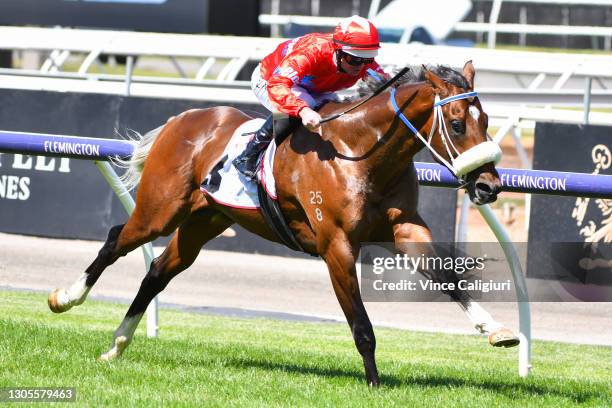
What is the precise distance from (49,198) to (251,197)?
22.4ft

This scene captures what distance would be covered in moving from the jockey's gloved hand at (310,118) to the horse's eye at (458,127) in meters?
0.72

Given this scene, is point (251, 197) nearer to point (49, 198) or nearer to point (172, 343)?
point (172, 343)

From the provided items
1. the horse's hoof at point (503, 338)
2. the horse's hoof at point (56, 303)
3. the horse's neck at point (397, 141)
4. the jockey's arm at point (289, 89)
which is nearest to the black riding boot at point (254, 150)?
the jockey's arm at point (289, 89)

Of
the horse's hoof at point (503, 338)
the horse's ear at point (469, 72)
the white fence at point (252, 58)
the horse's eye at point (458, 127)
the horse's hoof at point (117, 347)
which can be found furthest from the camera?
the white fence at point (252, 58)

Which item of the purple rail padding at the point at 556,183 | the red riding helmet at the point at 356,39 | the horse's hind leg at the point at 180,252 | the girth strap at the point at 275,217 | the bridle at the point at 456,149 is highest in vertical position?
the red riding helmet at the point at 356,39

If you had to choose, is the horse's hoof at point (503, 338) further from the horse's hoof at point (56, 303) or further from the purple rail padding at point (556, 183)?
the horse's hoof at point (56, 303)

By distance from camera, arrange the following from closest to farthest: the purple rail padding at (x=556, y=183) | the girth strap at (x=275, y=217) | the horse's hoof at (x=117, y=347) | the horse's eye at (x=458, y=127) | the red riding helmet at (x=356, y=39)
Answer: the horse's eye at (x=458, y=127) → the red riding helmet at (x=356, y=39) → the purple rail padding at (x=556, y=183) → the girth strap at (x=275, y=217) → the horse's hoof at (x=117, y=347)

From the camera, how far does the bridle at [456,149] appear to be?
5.53 metres

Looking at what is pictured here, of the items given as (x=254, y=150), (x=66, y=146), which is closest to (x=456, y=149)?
(x=254, y=150)

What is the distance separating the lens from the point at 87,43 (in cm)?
1423

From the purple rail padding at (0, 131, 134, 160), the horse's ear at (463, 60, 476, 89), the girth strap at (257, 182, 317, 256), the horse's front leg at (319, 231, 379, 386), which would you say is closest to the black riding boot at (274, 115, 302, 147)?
the girth strap at (257, 182, 317, 256)

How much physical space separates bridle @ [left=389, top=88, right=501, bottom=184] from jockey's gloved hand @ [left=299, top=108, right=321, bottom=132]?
396 mm

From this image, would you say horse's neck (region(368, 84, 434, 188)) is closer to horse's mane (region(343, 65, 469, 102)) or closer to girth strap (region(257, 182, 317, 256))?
horse's mane (region(343, 65, 469, 102))

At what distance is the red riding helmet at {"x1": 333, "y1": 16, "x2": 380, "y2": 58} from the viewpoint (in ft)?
19.9
